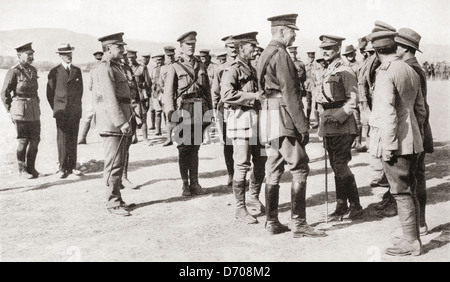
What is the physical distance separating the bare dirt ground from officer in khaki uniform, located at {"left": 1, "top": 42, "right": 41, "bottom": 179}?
1.31 ft

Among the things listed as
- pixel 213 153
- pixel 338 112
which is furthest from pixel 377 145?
pixel 213 153

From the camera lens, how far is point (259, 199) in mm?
6875

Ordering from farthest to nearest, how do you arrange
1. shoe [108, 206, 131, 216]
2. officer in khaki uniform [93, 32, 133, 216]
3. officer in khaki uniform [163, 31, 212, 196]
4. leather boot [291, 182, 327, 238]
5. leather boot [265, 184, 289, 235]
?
1. officer in khaki uniform [163, 31, 212, 196]
2. shoe [108, 206, 131, 216]
3. officer in khaki uniform [93, 32, 133, 216]
4. leather boot [265, 184, 289, 235]
5. leather boot [291, 182, 327, 238]

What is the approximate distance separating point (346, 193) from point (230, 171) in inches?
91.8

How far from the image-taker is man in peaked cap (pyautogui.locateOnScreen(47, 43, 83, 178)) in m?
8.64

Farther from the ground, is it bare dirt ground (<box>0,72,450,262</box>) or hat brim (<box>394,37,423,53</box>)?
hat brim (<box>394,37,423,53</box>)

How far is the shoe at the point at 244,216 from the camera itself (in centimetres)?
582

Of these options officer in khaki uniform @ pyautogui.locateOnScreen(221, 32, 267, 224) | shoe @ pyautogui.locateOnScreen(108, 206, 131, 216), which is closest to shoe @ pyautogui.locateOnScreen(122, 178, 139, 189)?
shoe @ pyautogui.locateOnScreen(108, 206, 131, 216)

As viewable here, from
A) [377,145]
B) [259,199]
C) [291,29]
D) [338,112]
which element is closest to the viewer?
[377,145]

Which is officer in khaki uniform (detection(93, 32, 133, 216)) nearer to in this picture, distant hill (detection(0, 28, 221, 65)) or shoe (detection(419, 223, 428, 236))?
shoe (detection(419, 223, 428, 236))

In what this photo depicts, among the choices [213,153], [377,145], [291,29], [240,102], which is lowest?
[213,153]

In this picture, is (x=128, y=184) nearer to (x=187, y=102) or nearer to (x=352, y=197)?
(x=187, y=102)
